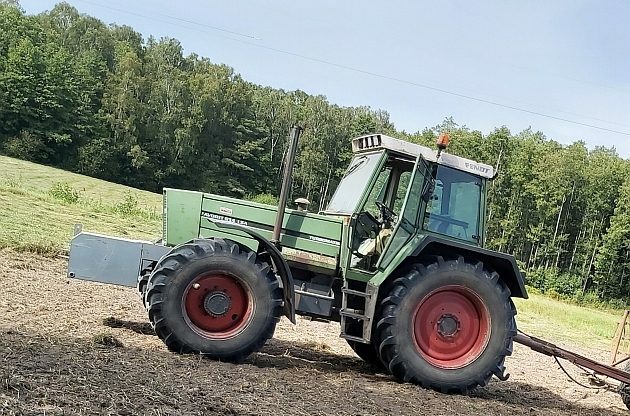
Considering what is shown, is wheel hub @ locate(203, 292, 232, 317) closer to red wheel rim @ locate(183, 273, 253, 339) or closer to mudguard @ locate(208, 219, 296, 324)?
red wheel rim @ locate(183, 273, 253, 339)

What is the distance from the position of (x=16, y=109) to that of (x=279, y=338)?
195ft

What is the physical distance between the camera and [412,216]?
8125 millimetres

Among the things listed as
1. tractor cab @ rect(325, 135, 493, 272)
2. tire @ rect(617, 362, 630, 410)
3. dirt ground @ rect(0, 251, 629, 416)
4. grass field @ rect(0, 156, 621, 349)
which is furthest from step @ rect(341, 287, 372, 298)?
grass field @ rect(0, 156, 621, 349)

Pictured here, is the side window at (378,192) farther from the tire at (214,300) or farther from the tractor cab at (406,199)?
the tire at (214,300)

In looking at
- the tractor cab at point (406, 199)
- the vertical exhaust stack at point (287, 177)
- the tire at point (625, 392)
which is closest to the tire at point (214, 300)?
the vertical exhaust stack at point (287, 177)

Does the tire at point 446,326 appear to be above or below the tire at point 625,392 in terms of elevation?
above

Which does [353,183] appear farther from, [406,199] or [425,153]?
[425,153]

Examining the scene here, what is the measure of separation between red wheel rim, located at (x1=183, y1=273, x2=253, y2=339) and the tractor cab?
4.49ft

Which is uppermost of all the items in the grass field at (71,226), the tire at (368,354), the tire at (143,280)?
the tire at (143,280)

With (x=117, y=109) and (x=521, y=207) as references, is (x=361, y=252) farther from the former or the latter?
(x=117, y=109)

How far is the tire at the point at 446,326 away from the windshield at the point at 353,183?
3.66 feet

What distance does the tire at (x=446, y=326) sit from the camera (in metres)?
7.66

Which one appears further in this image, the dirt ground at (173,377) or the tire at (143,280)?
the tire at (143,280)

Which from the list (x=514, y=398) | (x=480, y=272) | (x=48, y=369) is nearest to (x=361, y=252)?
(x=480, y=272)
